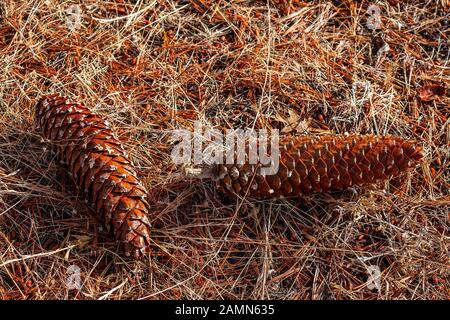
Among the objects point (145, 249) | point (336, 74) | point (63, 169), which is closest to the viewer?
point (145, 249)

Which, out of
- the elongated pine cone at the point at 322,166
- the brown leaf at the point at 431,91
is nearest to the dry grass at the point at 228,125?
the brown leaf at the point at 431,91

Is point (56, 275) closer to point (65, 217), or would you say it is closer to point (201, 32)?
point (65, 217)

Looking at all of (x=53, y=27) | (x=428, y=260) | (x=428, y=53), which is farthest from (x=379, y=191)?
(x=53, y=27)

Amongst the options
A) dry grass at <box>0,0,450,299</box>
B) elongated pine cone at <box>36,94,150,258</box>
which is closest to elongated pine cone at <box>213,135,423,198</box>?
dry grass at <box>0,0,450,299</box>

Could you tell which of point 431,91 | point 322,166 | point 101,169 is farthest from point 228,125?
point 431,91

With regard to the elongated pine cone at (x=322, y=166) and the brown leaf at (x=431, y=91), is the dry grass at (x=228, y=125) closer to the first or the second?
the brown leaf at (x=431, y=91)

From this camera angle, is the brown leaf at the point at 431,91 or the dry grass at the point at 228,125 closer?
the dry grass at the point at 228,125
